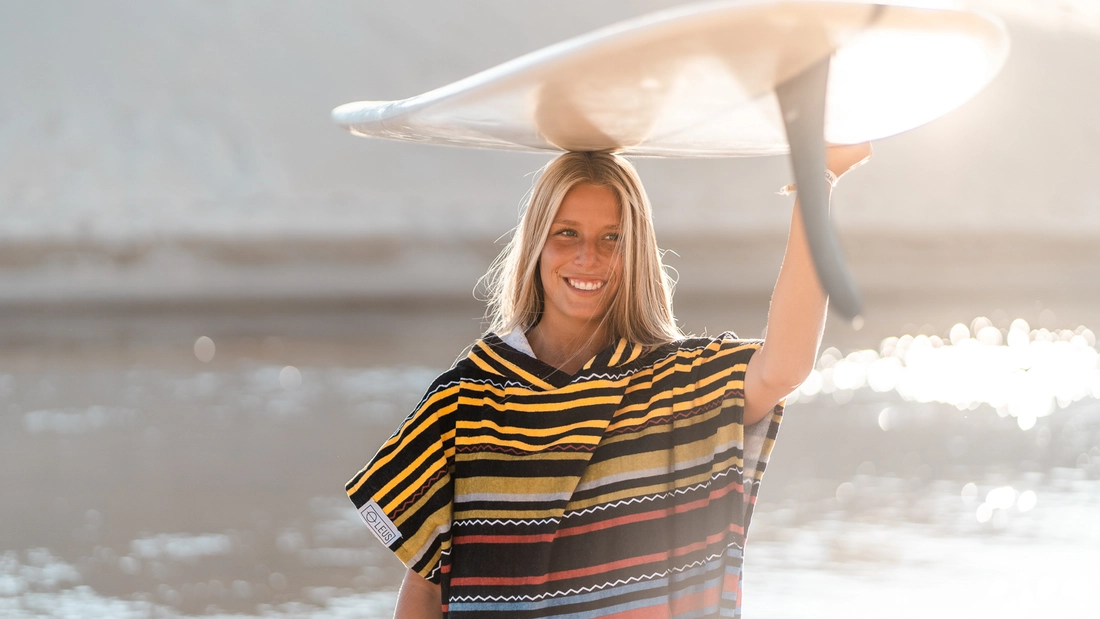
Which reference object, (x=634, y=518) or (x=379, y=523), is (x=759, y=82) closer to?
(x=634, y=518)

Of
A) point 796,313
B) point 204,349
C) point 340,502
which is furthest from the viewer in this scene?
point 204,349

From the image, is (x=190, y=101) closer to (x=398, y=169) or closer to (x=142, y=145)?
(x=142, y=145)

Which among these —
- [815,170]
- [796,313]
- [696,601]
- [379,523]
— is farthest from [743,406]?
[379,523]

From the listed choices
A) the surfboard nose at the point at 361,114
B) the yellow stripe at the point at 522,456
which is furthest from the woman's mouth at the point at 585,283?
the surfboard nose at the point at 361,114

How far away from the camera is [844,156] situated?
1.50 metres

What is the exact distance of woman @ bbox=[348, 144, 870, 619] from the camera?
1.55m

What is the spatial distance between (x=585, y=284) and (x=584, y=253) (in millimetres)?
44

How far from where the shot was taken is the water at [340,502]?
3871 mm

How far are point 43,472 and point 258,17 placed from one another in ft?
63.6

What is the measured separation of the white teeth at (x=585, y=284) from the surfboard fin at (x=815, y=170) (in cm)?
44

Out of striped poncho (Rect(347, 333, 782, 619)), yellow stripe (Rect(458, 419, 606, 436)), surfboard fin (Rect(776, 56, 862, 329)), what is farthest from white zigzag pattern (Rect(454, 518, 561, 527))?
surfboard fin (Rect(776, 56, 862, 329))

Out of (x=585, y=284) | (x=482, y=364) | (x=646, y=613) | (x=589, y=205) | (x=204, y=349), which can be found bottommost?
(x=646, y=613)

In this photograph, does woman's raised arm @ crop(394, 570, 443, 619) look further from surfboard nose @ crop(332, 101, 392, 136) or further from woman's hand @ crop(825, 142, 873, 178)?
woman's hand @ crop(825, 142, 873, 178)

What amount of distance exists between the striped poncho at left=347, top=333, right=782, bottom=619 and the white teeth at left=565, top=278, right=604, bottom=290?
14 centimetres
